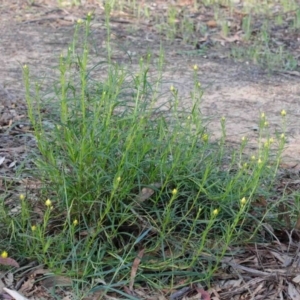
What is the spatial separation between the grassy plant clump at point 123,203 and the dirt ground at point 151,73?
0.86 meters

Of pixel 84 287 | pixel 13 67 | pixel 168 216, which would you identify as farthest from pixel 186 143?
pixel 13 67

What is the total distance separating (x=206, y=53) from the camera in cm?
734

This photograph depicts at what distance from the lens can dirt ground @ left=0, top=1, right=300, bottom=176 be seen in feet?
16.6

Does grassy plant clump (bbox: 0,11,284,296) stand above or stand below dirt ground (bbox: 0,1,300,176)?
above

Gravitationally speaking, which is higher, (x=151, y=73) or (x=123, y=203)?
(x=123, y=203)

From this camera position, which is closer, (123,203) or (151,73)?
(123,203)

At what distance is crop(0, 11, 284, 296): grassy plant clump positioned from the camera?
3182mm

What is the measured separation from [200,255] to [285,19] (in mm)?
5841

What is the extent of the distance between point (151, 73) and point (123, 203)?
3297 mm

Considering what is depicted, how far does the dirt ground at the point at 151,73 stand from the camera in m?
5.05

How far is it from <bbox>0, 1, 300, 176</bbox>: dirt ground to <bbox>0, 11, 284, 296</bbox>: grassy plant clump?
86cm

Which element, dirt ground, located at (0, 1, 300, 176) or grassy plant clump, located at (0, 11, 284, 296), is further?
dirt ground, located at (0, 1, 300, 176)

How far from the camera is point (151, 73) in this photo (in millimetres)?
6387

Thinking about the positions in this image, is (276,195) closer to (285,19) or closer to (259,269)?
(259,269)
